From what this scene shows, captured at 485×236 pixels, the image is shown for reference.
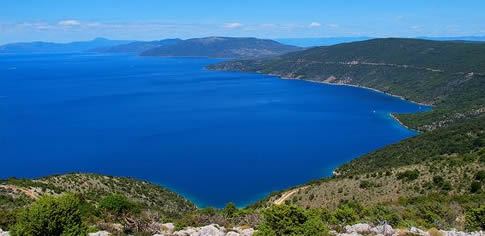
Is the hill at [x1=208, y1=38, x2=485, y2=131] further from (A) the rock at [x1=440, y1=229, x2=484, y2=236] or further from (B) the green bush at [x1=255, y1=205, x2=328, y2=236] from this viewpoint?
(B) the green bush at [x1=255, y1=205, x2=328, y2=236]

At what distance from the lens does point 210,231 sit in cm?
1886

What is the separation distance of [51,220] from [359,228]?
13.5m

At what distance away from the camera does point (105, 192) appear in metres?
37.5

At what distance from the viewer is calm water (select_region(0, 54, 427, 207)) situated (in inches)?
2623

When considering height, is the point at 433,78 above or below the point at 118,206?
below

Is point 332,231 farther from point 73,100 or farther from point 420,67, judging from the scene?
point 420,67

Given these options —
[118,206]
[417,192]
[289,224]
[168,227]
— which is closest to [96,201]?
[118,206]

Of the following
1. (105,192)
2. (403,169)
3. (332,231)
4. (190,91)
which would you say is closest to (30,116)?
(190,91)

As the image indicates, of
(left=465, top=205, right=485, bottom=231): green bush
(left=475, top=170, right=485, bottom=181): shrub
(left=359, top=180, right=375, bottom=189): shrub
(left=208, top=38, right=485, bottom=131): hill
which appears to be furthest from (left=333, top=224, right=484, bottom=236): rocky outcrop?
(left=208, top=38, right=485, bottom=131): hill

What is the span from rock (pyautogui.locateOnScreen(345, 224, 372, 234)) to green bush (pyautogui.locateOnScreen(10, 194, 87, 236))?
1175 cm

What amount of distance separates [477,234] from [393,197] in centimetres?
1467

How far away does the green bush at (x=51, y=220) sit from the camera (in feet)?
52.2

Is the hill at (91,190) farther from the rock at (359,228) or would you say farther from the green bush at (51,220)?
the rock at (359,228)

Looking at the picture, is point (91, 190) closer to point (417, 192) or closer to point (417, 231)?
point (417, 192)
